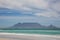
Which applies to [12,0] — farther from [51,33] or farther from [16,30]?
[51,33]

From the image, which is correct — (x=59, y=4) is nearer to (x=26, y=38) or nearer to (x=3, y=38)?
(x=26, y=38)

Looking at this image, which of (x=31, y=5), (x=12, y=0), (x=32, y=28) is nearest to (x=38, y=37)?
(x=32, y=28)

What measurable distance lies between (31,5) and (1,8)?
0.35 metres

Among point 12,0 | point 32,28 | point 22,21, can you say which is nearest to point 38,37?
point 32,28

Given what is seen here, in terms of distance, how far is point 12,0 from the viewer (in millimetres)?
1828

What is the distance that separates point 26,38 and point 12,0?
464 mm

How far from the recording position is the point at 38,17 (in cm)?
183

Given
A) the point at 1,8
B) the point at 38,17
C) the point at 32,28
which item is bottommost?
the point at 32,28

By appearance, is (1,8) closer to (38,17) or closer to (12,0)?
(12,0)

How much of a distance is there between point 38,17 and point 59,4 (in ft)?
0.92

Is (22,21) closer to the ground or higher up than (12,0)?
closer to the ground

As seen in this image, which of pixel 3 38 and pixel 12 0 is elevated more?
pixel 12 0

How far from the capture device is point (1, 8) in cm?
183

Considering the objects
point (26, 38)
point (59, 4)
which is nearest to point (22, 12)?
point (26, 38)
